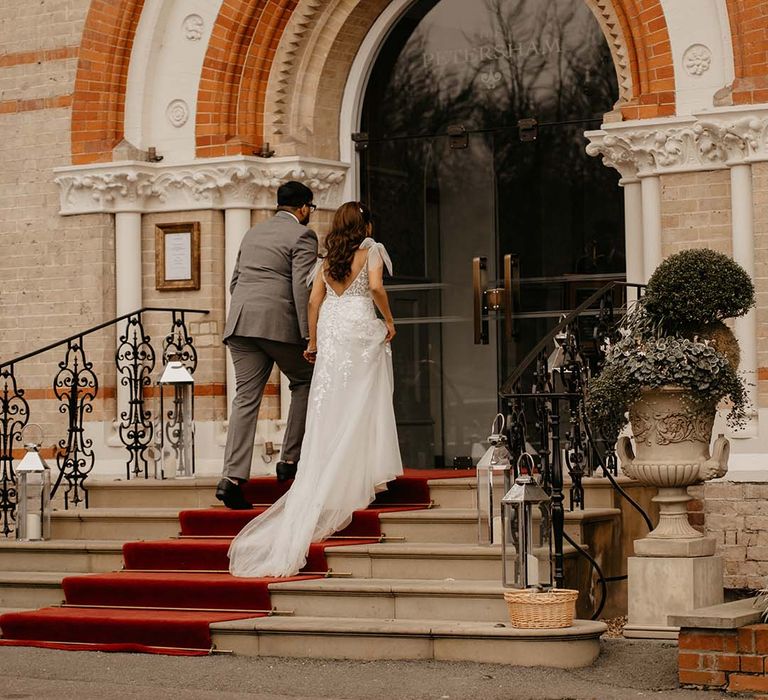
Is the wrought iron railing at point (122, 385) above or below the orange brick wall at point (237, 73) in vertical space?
below

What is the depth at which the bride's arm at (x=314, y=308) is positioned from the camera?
10508mm

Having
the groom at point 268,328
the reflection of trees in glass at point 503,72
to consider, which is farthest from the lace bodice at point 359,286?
the reflection of trees in glass at point 503,72

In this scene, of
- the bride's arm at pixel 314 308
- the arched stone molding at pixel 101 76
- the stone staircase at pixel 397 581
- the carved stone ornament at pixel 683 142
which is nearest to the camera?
the stone staircase at pixel 397 581

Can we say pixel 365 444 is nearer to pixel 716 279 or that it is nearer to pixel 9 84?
pixel 716 279

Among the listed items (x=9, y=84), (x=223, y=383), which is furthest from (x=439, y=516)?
(x=9, y=84)

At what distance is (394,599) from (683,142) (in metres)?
4.11

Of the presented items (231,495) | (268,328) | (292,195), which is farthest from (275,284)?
(231,495)

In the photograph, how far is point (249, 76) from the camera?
1309 centimetres

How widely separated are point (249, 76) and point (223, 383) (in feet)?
8.10

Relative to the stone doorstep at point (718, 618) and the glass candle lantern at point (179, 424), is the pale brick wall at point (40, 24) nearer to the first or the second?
the glass candle lantern at point (179, 424)

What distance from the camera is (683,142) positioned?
37.0 ft

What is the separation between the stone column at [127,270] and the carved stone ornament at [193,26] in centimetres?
151

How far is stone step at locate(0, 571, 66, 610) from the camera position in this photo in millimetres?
10250

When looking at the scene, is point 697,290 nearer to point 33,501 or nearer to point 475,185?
point 475,185
